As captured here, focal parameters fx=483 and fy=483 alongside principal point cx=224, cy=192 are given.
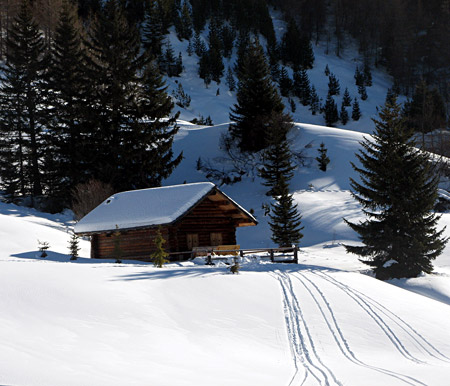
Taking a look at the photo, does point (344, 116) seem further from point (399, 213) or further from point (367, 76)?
point (399, 213)

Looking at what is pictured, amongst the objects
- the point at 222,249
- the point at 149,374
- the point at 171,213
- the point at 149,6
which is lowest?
the point at 149,374

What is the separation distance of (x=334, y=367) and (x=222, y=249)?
1667 centimetres

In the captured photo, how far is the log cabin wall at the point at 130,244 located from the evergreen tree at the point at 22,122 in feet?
49.9

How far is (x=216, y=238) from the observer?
94.2ft

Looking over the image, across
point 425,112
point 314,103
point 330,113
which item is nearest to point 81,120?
point 330,113

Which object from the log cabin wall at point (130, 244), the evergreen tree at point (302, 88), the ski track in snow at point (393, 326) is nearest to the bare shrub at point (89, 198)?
the log cabin wall at point (130, 244)

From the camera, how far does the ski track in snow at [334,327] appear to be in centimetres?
913

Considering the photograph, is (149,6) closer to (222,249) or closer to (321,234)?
(321,234)

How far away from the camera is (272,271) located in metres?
22.2

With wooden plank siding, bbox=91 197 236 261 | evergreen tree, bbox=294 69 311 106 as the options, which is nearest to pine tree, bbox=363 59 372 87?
evergreen tree, bbox=294 69 311 106

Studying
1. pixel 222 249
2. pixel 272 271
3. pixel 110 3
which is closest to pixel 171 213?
pixel 222 249

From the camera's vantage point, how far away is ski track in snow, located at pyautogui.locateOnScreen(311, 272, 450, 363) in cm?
1201

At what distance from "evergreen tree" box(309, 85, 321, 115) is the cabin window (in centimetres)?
5753

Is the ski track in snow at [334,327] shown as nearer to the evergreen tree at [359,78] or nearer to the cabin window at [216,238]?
the cabin window at [216,238]
